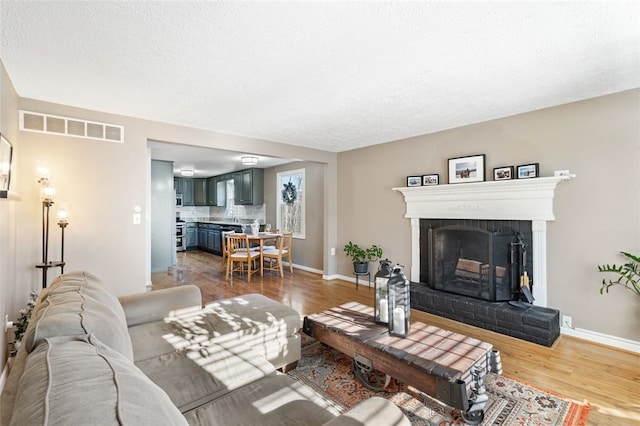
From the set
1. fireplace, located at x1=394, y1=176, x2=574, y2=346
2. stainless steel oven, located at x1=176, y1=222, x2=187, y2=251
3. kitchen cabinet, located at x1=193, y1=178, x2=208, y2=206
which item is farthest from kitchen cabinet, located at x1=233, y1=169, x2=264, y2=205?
fireplace, located at x1=394, y1=176, x2=574, y2=346

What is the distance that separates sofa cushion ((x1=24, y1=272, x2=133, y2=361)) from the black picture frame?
3.16 ft

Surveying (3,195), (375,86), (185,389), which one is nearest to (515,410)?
(185,389)

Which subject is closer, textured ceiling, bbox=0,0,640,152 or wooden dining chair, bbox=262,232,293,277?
textured ceiling, bbox=0,0,640,152

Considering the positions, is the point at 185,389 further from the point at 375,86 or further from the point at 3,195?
the point at 375,86

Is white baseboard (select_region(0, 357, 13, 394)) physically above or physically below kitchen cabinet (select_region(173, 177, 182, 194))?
below

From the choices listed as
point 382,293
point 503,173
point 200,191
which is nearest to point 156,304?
point 382,293

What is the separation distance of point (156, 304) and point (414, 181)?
3.60m

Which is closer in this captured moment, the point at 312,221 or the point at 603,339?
the point at 603,339

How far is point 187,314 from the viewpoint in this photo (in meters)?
2.49

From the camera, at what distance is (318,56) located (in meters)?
2.21

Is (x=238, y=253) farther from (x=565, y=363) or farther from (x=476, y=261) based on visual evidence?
(x=565, y=363)

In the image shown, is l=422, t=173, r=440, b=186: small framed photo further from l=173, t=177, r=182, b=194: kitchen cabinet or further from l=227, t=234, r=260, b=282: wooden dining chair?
l=173, t=177, r=182, b=194: kitchen cabinet

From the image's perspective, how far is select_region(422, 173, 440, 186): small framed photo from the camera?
429 centimetres

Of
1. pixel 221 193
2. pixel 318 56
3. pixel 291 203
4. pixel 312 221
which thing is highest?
pixel 318 56
